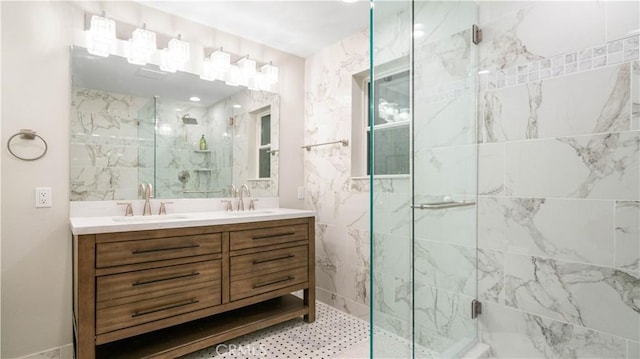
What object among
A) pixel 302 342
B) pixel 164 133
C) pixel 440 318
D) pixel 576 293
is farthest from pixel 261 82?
pixel 576 293

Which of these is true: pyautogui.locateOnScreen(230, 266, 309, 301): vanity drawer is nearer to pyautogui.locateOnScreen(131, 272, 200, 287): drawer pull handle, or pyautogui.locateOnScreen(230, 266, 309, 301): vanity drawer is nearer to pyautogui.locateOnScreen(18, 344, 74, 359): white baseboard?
pyautogui.locateOnScreen(131, 272, 200, 287): drawer pull handle

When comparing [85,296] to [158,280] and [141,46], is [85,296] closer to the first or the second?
[158,280]

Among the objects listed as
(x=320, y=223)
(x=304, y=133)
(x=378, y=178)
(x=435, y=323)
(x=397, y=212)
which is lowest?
(x=435, y=323)

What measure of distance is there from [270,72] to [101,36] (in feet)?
4.19

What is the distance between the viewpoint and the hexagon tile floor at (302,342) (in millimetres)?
1976

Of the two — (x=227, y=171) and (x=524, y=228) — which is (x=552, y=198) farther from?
(x=227, y=171)

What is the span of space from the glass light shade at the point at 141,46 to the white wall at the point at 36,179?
0.26 m

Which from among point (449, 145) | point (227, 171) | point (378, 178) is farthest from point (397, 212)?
point (227, 171)

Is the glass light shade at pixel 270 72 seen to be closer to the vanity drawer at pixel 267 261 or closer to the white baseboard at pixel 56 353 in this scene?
the vanity drawer at pixel 267 261

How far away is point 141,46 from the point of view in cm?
220

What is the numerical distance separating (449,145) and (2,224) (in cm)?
249

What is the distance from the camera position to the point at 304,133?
314 cm

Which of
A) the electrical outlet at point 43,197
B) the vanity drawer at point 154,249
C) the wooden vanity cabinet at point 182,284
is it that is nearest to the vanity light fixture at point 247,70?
the wooden vanity cabinet at point 182,284

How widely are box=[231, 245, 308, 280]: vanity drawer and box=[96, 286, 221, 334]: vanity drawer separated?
0.19 m
